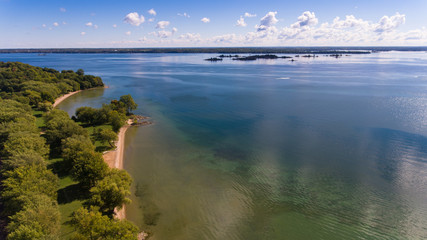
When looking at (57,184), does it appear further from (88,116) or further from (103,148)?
(88,116)

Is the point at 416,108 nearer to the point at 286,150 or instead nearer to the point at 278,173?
the point at 286,150

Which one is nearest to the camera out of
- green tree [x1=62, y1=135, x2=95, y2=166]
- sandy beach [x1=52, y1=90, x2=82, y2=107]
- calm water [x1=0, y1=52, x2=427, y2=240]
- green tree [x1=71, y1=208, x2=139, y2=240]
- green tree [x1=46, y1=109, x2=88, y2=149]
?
green tree [x1=71, y1=208, x2=139, y2=240]

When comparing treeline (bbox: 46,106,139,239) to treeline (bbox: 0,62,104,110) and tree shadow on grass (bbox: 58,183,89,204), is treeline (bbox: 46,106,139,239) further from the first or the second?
treeline (bbox: 0,62,104,110)

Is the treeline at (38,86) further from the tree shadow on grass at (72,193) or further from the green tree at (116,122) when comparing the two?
the tree shadow on grass at (72,193)

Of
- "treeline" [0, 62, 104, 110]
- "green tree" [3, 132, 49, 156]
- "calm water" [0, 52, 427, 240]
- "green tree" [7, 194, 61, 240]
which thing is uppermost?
"treeline" [0, 62, 104, 110]

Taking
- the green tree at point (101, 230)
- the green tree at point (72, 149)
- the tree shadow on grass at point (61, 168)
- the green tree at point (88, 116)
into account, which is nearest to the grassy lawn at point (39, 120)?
the green tree at point (88, 116)

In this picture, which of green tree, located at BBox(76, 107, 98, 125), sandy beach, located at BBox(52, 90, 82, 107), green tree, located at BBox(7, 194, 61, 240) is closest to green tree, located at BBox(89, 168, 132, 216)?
green tree, located at BBox(7, 194, 61, 240)
